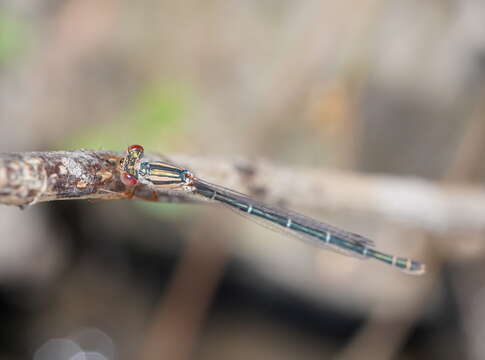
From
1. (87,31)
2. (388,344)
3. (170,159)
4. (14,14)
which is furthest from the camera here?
(87,31)

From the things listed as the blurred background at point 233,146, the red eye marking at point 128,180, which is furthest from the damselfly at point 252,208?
the blurred background at point 233,146

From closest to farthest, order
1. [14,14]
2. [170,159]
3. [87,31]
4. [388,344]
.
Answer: [170,159] < [388,344] < [14,14] < [87,31]

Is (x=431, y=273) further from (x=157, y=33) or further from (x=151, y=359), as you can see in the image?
(x=157, y=33)

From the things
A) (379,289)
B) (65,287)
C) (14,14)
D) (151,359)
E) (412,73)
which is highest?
(412,73)

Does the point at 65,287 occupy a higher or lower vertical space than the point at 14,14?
lower

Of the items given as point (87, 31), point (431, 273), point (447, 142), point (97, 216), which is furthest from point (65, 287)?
point (447, 142)

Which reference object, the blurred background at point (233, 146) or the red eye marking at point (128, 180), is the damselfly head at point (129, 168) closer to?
the red eye marking at point (128, 180)

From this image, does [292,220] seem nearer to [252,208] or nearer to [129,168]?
[252,208]

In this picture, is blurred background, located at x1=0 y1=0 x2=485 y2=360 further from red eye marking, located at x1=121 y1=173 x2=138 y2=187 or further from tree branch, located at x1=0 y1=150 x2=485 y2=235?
red eye marking, located at x1=121 y1=173 x2=138 y2=187
